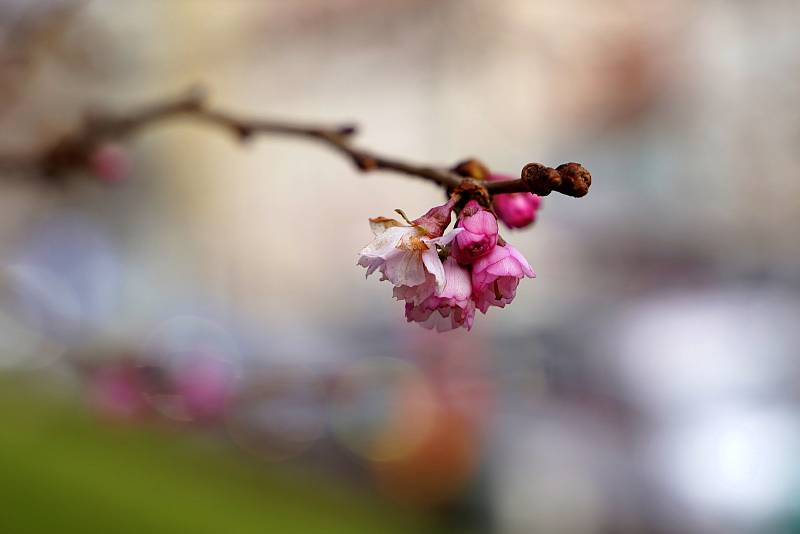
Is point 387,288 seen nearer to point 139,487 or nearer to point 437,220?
point 139,487

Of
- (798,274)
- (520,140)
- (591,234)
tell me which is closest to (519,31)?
(520,140)

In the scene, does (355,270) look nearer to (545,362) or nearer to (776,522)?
(545,362)

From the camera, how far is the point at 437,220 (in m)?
0.87

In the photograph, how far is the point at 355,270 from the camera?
14.6 meters

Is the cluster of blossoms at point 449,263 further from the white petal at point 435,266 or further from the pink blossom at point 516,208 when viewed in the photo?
the pink blossom at point 516,208

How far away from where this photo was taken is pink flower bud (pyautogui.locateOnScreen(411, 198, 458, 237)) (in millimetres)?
864

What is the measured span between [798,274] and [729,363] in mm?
4360

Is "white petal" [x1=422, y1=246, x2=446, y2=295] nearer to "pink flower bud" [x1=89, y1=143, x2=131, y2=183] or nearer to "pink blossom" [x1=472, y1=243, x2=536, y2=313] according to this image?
"pink blossom" [x1=472, y1=243, x2=536, y2=313]

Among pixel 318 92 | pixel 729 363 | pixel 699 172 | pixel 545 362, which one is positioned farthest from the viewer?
pixel 318 92

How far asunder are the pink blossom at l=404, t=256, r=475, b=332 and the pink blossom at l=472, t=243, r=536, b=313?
12mm

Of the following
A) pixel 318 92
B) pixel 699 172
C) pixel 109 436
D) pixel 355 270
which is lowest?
pixel 109 436

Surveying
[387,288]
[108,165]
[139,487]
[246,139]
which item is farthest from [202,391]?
[387,288]

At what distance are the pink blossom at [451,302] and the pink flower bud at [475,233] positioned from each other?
0.08ft

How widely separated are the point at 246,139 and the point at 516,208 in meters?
0.52
